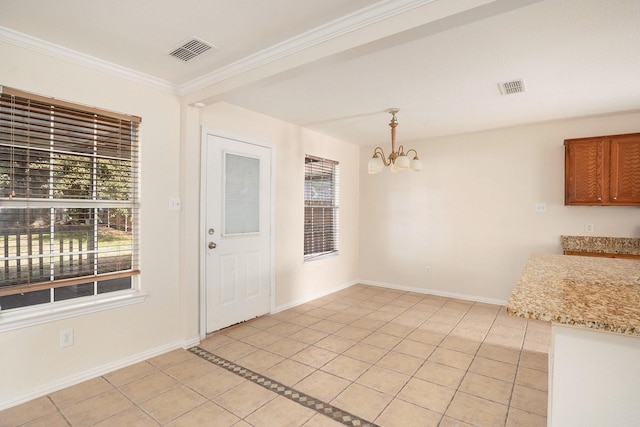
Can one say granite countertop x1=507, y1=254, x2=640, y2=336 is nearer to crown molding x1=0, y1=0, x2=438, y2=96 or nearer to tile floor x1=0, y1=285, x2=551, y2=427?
tile floor x1=0, y1=285, x2=551, y2=427

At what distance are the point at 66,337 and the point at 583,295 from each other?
3.18 meters

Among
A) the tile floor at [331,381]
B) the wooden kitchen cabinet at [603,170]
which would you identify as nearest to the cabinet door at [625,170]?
the wooden kitchen cabinet at [603,170]

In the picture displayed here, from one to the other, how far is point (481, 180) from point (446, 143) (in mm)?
741

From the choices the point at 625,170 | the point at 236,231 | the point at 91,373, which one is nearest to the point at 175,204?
the point at 236,231

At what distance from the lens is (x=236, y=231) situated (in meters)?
3.69

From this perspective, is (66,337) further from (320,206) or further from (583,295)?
(320,206)

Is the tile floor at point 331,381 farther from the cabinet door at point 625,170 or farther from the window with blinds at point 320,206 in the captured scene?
the cabinet door at point 625,170

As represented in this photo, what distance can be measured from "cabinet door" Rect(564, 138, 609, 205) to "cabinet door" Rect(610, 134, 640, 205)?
7 centimetres

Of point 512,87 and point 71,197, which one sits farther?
point 512,87

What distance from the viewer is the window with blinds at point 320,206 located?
187 inches

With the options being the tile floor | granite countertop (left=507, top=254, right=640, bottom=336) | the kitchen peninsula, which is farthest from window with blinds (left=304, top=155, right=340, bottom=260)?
the kitchen peninsula

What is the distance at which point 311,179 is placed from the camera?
15.8 ft

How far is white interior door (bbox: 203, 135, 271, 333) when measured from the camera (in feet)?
11.2

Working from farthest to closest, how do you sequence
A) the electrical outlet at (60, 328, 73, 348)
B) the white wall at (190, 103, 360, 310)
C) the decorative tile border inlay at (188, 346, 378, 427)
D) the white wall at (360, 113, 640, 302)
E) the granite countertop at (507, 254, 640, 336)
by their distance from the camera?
the white wall at (360, 113, 640, 302) < the white wall at (190, 103, 360, 310) < the electrical outlet at (60, 328, 73, 348) < the decorative tile border inlay at (188, 346, 378, 427) < the granite countertop at (507, 254, 640, 336)
